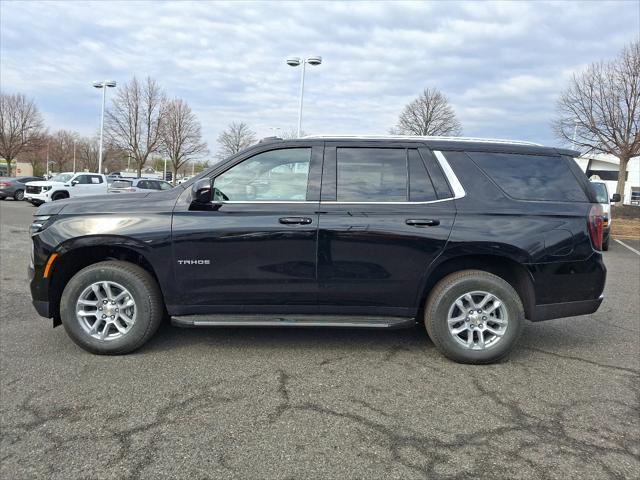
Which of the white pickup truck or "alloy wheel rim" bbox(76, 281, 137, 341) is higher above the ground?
the white pickup truck

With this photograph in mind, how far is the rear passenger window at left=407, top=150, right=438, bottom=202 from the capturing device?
3930 mm

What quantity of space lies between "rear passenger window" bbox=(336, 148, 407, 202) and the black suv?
1 centimetres

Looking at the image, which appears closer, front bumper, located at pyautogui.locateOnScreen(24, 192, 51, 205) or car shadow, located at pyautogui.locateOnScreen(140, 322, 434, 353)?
car shadow, located at pyautogui.locateOnScreen(140, 322, 434, 353)

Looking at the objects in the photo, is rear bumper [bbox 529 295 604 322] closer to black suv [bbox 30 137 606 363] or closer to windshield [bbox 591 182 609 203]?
black suv [bbox 30 137 606 363]

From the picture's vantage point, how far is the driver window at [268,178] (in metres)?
3.95

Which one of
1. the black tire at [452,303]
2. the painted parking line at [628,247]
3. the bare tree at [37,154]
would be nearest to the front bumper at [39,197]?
the black tire at [452,303]

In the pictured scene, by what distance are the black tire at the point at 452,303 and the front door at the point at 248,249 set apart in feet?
3.45

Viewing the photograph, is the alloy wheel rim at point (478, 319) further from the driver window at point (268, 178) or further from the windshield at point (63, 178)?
the windshield at point (63, 178)

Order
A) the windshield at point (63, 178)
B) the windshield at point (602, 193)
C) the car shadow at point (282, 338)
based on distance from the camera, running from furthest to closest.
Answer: the windshield at point (63, 178)
the windshield at point (602, 193)
the car shadow at point (282, 338)

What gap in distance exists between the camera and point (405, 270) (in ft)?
12.7

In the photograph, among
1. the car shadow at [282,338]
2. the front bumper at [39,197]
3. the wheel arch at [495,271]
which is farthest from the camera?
the front bumper at [39,197]

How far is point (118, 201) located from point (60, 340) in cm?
147

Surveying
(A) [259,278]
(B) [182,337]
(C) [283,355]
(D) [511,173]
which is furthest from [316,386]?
(D) [511,173]

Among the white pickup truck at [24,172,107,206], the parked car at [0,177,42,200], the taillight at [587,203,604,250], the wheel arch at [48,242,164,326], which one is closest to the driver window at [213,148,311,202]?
the wheel arch at [48,242,164,326]
